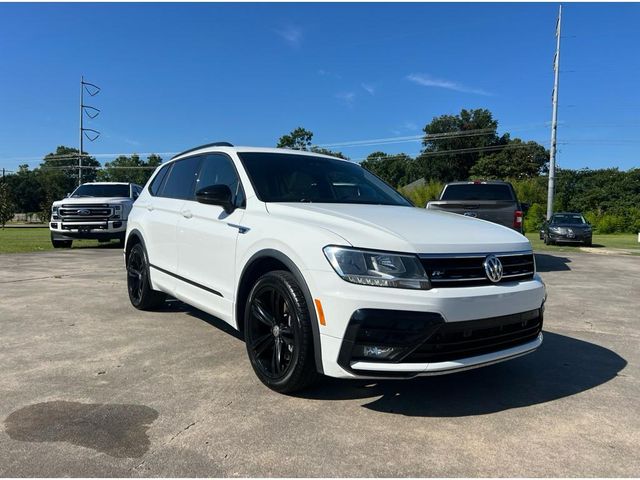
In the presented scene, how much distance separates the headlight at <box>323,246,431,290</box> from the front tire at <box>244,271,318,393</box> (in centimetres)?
40

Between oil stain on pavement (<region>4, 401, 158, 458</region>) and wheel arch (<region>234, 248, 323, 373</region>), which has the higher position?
wheel arch (<region>234, 248, 323, 373</region>)

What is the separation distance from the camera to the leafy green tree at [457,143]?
238 feet

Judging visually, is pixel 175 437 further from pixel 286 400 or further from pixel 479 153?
pixel 479 153

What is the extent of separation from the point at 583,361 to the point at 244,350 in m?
2.99

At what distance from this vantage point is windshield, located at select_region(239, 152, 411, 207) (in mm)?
4258

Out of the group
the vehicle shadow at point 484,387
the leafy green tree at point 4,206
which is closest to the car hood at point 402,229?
the vehicle shadow at point 484,387

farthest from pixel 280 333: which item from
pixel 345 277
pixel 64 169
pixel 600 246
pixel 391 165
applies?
pixel 64 169

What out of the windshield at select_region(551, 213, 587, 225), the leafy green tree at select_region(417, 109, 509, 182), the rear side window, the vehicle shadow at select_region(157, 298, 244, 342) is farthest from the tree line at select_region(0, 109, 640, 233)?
the vehicle shadow at select_region(157, 298, 244, 342)

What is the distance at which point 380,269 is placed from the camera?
10.00 ft

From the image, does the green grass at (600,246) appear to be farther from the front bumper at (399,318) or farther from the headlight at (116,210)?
the front bumper at (399,318)

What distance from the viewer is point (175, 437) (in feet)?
9.46

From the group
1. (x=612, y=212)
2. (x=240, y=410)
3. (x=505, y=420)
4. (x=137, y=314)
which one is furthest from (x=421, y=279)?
(x=612, y=212)

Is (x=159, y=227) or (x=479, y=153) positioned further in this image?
(x=479, y=153)

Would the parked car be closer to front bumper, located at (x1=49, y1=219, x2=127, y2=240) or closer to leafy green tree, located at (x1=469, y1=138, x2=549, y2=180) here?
front bumper, located at (x1=49, y1=219, x2=127, y2=240)
